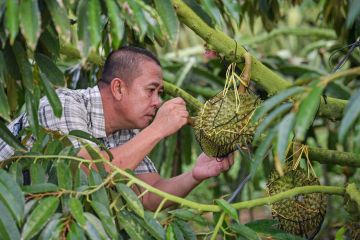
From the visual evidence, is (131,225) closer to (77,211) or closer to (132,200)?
(132,200)

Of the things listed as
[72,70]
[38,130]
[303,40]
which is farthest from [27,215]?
[303,40]

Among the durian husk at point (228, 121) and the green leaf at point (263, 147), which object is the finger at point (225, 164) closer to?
the durian husk at point (228, 121)

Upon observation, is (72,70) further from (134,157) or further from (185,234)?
(185,234)

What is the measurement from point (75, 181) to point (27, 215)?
0.18 meters

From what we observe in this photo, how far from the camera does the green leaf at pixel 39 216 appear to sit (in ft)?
6.06

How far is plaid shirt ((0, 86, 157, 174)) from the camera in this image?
109 inches

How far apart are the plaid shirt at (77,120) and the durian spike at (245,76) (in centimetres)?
55

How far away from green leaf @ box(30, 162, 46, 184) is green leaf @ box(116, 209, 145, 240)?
0.72ft

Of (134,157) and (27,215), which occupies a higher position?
(27,215)

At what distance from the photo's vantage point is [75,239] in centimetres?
187

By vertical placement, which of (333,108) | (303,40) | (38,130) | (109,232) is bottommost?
(303,40)

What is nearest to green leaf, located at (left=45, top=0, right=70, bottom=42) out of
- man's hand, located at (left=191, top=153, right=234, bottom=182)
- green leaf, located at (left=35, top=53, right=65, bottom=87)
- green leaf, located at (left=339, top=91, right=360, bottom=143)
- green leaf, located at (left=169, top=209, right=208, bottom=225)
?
green leaf, located at (left=35, top=53, right=65, bottom=87)

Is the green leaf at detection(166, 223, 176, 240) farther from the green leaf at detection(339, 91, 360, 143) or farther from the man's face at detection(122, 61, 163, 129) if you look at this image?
the man's face at detection(122, 61, 163, 129)

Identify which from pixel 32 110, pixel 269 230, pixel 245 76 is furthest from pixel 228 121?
pixel 32 110
